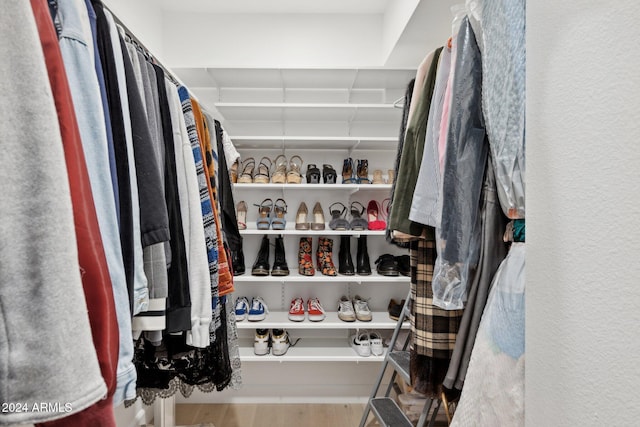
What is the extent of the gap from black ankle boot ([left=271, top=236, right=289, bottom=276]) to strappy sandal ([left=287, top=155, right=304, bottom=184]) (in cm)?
39

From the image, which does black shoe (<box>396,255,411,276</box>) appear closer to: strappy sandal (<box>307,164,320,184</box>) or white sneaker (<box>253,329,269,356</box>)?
strappy sandal (<box>307,164,320,184</box>)

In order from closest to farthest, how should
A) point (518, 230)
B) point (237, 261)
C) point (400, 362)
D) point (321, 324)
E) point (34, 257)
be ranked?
point (34, 257) < point (518, 230) < point (400, 362) < point (237, 261) < point (321, 324)

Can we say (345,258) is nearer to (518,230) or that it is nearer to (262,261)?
(262,261)

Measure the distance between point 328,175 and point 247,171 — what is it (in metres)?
0.50

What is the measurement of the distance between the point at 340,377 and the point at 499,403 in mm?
1943

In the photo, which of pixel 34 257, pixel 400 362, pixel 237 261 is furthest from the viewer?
pixel 237 261

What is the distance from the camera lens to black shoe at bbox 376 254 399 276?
2.25 meters

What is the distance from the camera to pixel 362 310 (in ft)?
7.46

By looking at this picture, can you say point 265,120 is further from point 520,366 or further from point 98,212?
point 520,366

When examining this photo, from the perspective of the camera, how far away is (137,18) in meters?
2.16

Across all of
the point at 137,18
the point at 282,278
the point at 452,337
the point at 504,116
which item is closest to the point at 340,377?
the point at 282,278

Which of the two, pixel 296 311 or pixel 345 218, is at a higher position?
pixel 345 218

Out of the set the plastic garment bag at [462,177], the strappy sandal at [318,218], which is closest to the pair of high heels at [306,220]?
the strappy sandal at [318,218]

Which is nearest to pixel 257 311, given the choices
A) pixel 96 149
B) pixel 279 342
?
pixel 279 342
